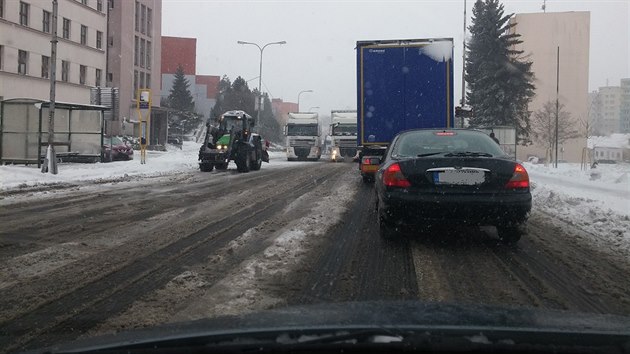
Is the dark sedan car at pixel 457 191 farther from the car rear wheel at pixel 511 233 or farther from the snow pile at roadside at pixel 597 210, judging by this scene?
the snow pile at roadside at pixel 597 210

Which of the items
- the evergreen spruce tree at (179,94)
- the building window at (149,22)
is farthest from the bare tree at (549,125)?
the evergreen spruce tree at (179,94)

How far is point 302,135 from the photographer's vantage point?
36.7 meters

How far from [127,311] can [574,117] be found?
86.4 metres

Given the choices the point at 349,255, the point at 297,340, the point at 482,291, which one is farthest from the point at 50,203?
the point at 297,340

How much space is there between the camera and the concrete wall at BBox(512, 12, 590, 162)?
80.0 meters

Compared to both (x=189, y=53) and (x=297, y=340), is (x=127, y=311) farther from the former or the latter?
(x=189, y=53)

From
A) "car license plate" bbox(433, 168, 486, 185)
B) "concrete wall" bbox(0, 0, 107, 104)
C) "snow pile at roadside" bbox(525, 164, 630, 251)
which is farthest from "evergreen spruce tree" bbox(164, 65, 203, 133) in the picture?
"car license plate" bbox(433, 168, 486, 185)

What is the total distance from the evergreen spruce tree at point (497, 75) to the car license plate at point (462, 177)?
3989 centimetres

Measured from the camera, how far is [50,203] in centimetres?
1055

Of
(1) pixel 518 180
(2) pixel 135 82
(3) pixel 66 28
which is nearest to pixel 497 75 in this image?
(3) pixel 66 28

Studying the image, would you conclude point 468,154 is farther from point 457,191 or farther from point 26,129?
point 26,129

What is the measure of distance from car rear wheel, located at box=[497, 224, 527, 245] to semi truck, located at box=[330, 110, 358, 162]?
27.4 m

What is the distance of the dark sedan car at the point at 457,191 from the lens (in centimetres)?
605

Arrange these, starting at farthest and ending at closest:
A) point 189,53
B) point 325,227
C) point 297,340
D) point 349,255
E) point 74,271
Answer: point 189,53 < point 325,227 < point 349,255 < point 74,271 < point 297,340
